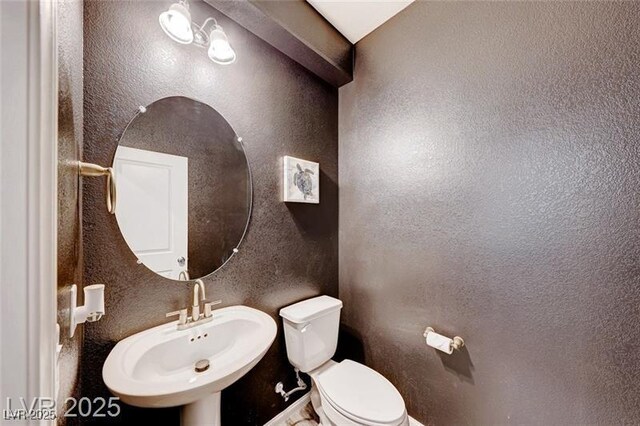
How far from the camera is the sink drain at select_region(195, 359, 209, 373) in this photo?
103 centimetres

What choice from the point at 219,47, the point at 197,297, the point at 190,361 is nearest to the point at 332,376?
the point at 190,361

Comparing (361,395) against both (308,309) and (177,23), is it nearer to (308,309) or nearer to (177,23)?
(308,309)

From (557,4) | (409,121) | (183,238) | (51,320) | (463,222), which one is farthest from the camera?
(409,121)

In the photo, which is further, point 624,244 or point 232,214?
point 232,214

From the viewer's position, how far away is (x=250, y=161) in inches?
54.7

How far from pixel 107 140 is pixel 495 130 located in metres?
1.72

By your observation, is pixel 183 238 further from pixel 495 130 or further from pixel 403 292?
pixel 495 130

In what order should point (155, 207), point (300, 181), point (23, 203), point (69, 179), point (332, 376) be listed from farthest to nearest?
1. point (300, 181)
2. point (332, 376)
3. point (155, 207)
4. point (69, 179)
5. point (23, 203)

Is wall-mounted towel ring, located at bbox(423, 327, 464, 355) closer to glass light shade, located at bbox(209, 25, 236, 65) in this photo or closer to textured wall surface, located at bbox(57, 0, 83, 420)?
textured wall surface, located at bbox(57, 0, 83, 420)

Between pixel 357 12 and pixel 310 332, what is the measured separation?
6.49ft

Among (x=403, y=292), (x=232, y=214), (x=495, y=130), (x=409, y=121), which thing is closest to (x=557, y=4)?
(x=495, y=130)

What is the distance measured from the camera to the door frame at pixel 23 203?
13.6 inches

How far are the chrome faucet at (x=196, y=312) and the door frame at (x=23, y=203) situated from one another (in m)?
0.73

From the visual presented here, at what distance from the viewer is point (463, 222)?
4.15 ft
